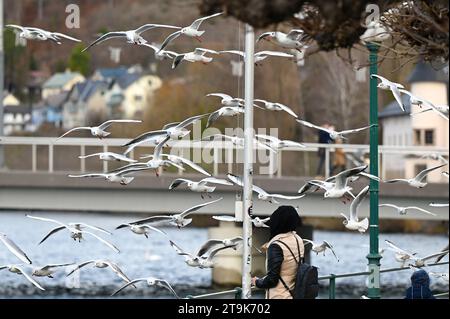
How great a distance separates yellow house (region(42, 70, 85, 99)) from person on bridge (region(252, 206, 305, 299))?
61081 mm

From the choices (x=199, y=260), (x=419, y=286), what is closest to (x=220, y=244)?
(x=199, y=260)

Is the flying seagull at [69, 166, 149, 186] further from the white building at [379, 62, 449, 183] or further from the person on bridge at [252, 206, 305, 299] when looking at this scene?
the white building at [379, 62, 449, 183]

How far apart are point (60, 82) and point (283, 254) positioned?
2663 inches

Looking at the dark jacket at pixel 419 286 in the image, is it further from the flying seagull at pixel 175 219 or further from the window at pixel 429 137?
the window at pixel 429 137

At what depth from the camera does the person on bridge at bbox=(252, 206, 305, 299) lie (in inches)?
421

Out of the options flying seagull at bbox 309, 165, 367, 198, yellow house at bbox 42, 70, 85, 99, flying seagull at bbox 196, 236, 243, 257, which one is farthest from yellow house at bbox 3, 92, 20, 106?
flying seagull at bbox 309, 165, 367, 198

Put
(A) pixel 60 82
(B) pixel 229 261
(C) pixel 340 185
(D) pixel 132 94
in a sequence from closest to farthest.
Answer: (C) pixel 340 185 < (B) pixel 229 261 < (D) pixel 132 94 < (A) pixel 60 82

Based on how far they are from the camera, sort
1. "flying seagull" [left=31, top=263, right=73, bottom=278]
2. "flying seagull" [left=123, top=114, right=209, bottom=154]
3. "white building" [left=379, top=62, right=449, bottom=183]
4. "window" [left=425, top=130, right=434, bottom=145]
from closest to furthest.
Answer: "flying seagull" [left=123, top=114, right=209, bottom=154]
"flying seagull" [left=31, top=263, right=73, bottom=278]
"window" [left=425, top=130, right=434, bottom=145]
"white building" [left=379, top=62, right=449, bottom=183]

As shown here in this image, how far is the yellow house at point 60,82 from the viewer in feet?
239

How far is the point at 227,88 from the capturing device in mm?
54219

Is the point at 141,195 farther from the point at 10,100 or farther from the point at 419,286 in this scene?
the point at 10,100

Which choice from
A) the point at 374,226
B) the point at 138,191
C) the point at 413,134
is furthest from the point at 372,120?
the point at 413,134

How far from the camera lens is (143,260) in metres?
49.3
